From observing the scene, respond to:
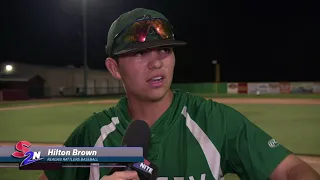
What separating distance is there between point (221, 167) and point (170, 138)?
30 centimetres

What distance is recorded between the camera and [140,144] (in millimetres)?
1464

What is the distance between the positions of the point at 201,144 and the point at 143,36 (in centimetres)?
61

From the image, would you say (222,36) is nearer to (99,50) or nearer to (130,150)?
(99,50)

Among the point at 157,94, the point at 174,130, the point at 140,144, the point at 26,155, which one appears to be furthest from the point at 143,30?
the point at 26,155

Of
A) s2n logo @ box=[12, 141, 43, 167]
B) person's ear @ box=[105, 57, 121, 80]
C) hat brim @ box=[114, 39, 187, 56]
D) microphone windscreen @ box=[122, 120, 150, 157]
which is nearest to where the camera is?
s2n logo @ box=[12, 141, 43, 167]

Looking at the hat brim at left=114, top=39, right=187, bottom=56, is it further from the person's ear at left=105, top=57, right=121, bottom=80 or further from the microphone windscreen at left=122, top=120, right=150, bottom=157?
the microphone windscreen at left=122, top=120, right=150, bottom=157

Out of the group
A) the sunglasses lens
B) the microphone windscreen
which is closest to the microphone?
the microphone windscreen

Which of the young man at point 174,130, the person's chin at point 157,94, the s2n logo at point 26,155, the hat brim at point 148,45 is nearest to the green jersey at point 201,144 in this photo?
the young man at point 174,130

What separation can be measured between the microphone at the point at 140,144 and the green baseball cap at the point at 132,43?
44 centimetres

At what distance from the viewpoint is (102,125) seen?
2.09 m

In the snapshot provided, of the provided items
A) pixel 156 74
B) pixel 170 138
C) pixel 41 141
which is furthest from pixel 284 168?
pixel 41 141

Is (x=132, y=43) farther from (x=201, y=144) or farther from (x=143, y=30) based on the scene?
(x=201, y=144)

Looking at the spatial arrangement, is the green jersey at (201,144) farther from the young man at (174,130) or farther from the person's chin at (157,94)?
the person's chin at (157,94)

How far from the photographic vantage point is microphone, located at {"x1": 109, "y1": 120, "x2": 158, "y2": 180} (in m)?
1.27
